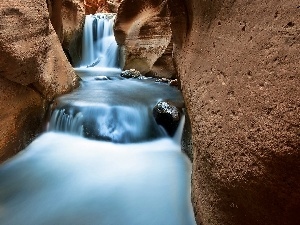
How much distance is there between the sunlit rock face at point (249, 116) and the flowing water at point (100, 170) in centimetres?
91

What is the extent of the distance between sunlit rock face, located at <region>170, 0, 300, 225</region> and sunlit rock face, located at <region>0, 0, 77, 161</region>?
8.14ft

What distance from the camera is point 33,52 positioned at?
3.96 m

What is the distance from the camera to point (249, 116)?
1.45m

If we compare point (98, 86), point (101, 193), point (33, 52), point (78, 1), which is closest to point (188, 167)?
point (101, 193)

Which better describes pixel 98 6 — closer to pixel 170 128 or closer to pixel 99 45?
pixel 99 45

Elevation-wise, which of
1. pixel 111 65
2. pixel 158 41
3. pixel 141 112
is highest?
pixel 158 41

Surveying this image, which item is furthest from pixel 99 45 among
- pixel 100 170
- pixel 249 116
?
pixel 249 116

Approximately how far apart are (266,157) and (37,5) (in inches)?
164

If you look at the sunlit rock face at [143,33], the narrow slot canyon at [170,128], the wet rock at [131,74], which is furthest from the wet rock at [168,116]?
the wet rock at [131,74]

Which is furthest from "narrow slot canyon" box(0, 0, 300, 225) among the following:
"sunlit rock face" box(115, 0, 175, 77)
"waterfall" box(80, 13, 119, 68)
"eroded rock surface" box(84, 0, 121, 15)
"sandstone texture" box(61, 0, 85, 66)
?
"eroded rock surface" box(84, 0, 121, 15)

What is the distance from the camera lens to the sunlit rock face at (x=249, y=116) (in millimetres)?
1243

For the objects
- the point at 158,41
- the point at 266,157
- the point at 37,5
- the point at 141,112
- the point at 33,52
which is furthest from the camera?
the point at 158,41

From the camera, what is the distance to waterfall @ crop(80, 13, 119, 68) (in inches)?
434

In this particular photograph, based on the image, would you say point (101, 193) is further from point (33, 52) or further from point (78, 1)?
point (78, 1)
